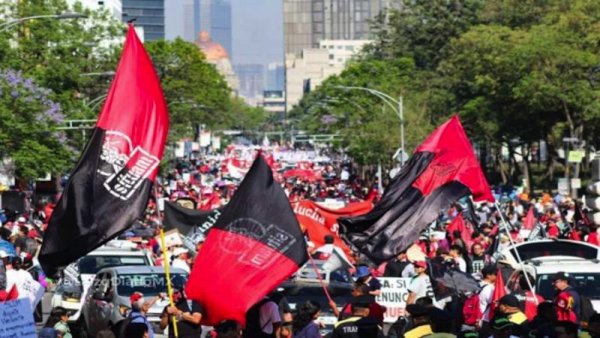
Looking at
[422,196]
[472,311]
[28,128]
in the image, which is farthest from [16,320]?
[28,128]

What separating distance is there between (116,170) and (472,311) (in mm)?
4828

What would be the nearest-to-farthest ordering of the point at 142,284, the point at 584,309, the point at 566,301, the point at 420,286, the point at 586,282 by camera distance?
the point at 566,301 < the point at 584,309 < the point at 586,282 < the point at 420,286 < the point at 142,284

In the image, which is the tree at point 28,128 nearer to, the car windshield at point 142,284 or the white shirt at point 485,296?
the car windshield at point 142,284

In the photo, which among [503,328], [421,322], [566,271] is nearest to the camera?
[503,328]

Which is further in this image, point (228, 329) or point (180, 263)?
point (180, 263)

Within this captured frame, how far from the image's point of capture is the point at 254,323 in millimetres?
15453

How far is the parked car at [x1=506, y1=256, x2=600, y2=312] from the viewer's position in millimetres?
19198

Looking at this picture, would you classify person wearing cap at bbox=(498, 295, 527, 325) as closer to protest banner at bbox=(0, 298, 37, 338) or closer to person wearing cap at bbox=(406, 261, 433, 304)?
protest banner at bbox=(0, 298, 37, 338)

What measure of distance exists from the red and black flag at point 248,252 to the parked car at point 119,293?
4890mm

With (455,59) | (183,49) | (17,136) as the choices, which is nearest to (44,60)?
(17,136)

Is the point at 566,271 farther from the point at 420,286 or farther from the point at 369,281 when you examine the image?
the point at 369,281

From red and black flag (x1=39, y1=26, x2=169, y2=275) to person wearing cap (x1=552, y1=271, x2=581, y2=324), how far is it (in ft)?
13.5

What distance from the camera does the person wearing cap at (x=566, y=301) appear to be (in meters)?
16.4

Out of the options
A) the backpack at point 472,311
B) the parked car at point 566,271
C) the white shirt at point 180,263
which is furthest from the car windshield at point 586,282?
the white shirt at point 180,263
